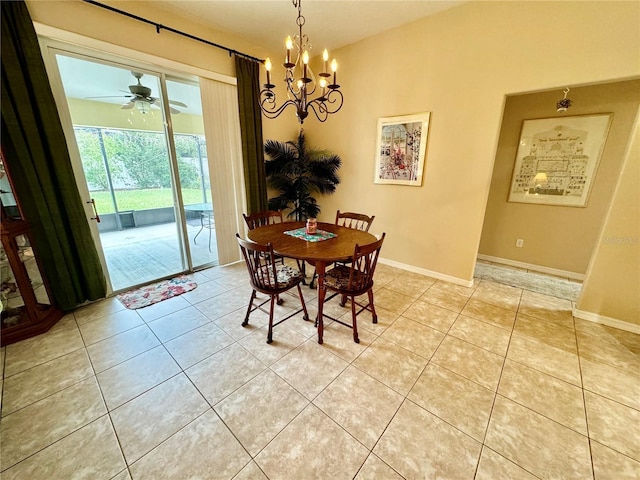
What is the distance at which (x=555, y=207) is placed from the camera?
339 cm

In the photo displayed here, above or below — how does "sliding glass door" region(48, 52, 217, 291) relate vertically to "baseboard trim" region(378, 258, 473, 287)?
above

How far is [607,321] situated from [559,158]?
209 cm

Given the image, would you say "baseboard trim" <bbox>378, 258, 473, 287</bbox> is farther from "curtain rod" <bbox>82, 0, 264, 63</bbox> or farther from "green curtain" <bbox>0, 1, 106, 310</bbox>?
"green curtain" <bbox>0, 1, 106, 310</bbox>

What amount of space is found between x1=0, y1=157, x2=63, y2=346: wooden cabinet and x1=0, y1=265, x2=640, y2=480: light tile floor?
0.14 m

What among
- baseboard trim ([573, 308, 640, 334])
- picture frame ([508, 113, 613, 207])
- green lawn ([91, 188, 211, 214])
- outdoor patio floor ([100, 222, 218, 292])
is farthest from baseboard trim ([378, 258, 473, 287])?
green lawn ([91, 188, 211, 214])

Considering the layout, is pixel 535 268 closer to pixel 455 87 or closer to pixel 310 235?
pixel 455 87

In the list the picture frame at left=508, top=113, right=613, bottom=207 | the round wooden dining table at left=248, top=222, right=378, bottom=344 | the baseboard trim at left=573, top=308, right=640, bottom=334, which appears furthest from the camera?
the picture frame at left=508, top=113, right=613, bottom=207

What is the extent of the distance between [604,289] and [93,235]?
5.05 meters

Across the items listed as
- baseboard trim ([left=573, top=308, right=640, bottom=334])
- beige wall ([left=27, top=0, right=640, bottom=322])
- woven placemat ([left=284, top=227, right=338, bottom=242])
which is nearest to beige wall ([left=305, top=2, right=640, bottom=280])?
beige wall ([left=27, top=0, right=640, bottom=322])

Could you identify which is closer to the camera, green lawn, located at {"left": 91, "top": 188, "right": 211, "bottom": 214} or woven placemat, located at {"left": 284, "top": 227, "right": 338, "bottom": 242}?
woven placemat, located at {"left": 284, "top": 227, "right": 338, "bottom": 242}

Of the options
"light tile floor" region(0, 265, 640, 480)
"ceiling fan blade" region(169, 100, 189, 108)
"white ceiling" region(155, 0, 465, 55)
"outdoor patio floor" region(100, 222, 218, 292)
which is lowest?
"light tile floor" region(0, 265, 640, 480)

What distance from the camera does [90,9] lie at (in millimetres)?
2225

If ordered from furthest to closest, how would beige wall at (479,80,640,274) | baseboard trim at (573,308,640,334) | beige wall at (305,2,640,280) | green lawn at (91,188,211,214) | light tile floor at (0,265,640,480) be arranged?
green lawn at (91,188,211,214) → beige wall at (479,80,640,274) → baseboard trim at (573,308,640,334) → beige wall at (305,2,640,280) → light tile floor at (0,265,640,480)

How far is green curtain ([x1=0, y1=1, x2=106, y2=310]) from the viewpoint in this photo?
1.91 metres
